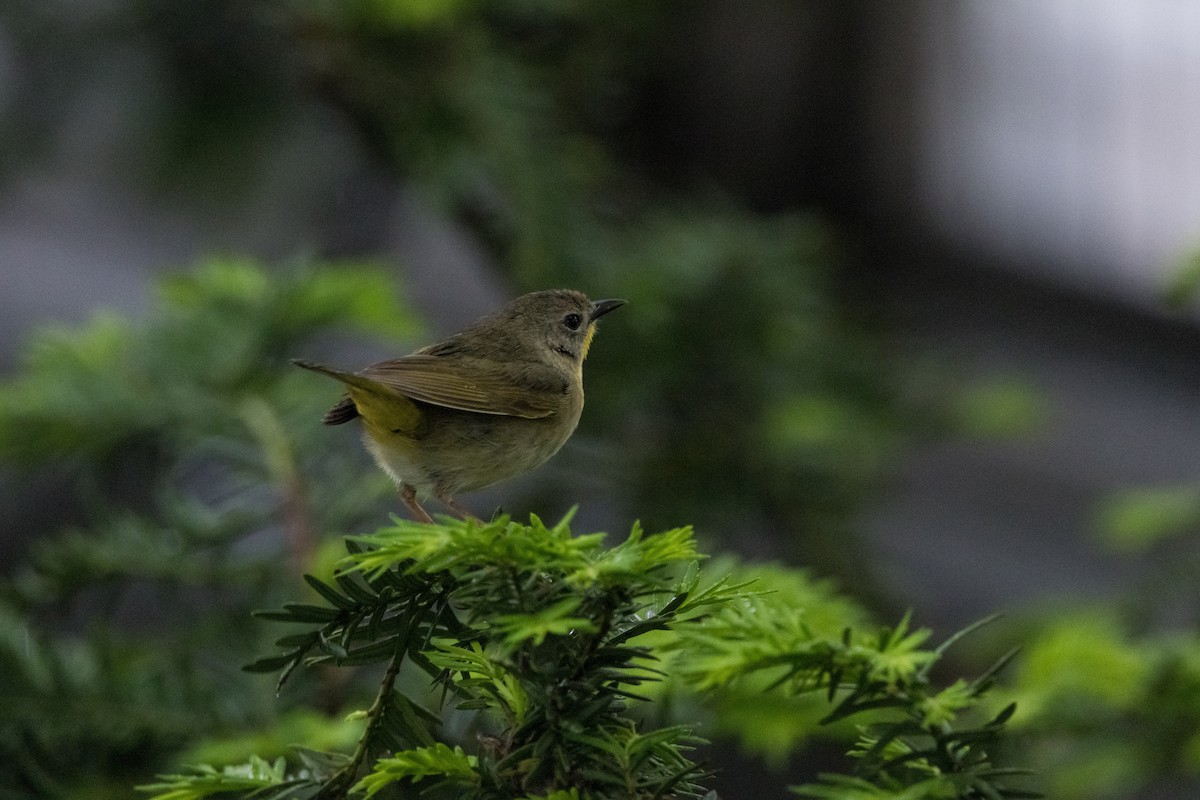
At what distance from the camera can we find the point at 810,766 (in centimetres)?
471

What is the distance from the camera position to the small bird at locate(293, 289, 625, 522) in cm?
223

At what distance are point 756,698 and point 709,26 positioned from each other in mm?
4078

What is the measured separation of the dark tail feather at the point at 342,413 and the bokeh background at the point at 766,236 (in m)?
0.23

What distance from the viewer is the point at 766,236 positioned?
337 centimetres

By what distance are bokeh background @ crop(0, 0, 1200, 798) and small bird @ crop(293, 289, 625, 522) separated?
Answer: 0.62 feet

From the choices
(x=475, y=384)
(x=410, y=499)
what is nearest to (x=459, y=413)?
(x=475, y=384)

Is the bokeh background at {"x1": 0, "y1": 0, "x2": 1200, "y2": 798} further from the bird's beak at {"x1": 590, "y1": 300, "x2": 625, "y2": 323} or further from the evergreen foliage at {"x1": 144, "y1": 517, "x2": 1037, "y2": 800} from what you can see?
the evergreen foliage at {"x1": 144, "y1": 517, "x2": 1037, "y2": 800}

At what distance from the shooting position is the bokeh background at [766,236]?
2887 millimetres

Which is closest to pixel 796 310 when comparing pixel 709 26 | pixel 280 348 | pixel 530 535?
pixel 280 348

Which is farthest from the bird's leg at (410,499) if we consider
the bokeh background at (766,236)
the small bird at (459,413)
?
the bokeh background at (766,236)

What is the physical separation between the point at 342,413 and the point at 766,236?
5.06 feet

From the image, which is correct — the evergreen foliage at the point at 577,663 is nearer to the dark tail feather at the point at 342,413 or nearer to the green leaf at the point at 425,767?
the green leaf at the point at 425,767

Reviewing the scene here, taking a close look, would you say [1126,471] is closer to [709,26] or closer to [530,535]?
[709,26]

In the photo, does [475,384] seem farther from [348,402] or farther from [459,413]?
[348,402]
